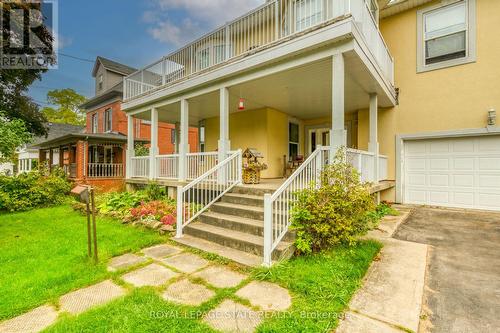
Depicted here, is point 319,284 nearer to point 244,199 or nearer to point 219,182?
point 244,199

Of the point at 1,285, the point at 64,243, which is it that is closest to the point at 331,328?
the point at 1,285

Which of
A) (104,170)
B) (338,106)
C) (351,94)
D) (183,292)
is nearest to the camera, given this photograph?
(183,292)

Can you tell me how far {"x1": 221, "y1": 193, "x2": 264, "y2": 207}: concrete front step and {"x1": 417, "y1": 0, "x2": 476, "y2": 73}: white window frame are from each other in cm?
688

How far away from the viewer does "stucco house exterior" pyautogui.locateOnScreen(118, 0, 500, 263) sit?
192 inches

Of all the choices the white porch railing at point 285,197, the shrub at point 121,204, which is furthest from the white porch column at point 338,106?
the shrub at point 121,204

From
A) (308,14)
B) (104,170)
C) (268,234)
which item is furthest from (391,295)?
(104,170)

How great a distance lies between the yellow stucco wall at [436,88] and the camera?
22.0 feet

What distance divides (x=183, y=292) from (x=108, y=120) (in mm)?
19338

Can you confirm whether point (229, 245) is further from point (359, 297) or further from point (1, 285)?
point (1, 285)

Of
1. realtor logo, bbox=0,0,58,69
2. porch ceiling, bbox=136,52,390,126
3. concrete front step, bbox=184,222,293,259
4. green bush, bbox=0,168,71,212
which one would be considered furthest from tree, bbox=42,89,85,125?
concrete front step, bbox=184,222,293,259

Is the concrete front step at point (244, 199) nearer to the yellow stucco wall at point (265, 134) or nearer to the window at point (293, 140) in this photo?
the yellow stucco wall at point (265, 134)

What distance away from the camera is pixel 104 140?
45.4 feet

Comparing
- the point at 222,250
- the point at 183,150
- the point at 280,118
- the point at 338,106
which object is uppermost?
the point at 280,118

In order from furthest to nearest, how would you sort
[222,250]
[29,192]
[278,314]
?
1. [29,192]
2. [222,250]
3. [278,314]
